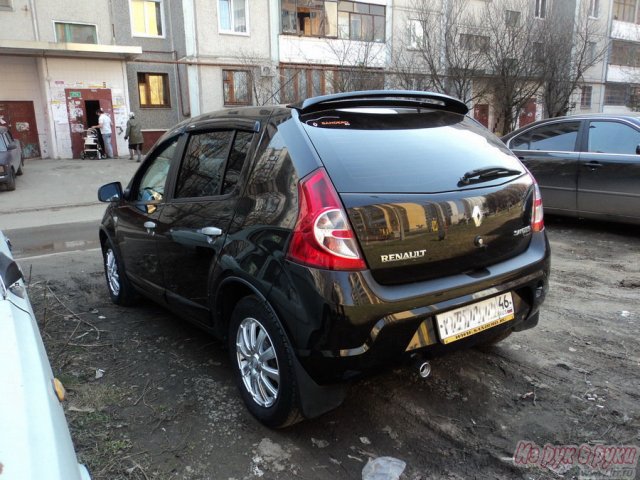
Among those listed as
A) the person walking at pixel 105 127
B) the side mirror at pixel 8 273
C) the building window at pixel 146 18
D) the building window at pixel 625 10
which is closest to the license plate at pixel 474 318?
the side mirror at pixel 8 273

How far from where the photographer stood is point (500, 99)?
22094 mm

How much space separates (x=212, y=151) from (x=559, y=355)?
272cm

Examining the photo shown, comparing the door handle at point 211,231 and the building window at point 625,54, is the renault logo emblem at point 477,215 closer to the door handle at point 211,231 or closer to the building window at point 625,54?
the door handle at point 211,231

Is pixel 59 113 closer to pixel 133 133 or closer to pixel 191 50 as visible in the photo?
pixel 133 133

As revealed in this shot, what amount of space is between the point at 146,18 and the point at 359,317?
83.5 ft

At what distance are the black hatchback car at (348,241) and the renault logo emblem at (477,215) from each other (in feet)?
0.04

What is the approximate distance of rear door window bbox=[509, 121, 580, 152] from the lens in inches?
288

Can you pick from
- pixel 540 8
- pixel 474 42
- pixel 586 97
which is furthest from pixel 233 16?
pixel 586 97

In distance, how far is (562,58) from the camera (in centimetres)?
2248

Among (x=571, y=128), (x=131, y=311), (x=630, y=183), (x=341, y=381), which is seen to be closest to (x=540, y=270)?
(x=341, y=381)

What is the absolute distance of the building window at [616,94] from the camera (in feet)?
127

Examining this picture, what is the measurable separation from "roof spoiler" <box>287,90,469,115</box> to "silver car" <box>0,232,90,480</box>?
169cm

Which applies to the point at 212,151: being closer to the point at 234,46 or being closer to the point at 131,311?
the point at 131,311

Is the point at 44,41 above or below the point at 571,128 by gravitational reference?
above
